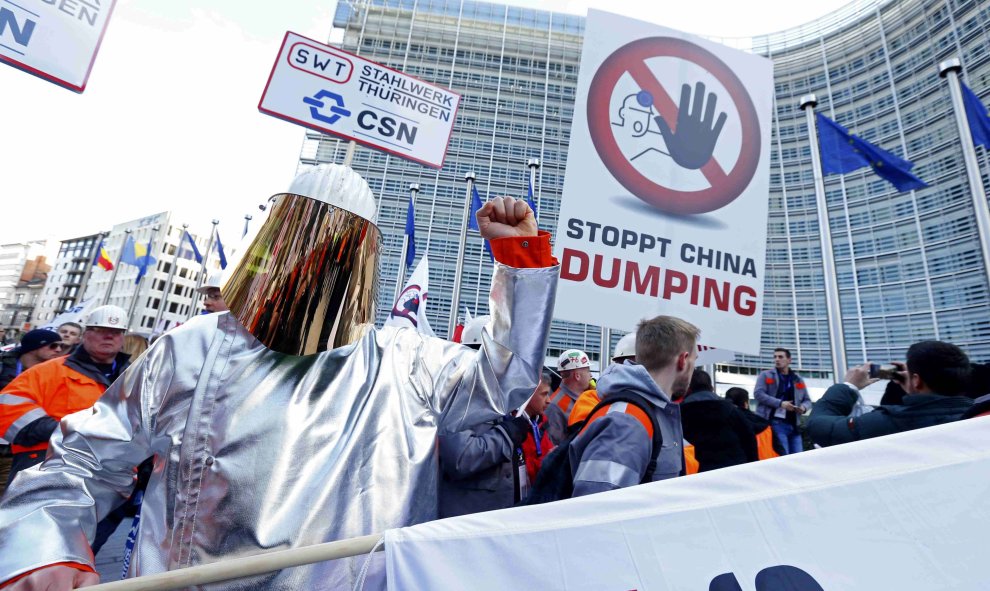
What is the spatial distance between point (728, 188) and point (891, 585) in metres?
2.63

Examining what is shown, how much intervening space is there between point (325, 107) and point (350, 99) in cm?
16

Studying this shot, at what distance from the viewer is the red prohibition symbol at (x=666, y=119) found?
2.95m

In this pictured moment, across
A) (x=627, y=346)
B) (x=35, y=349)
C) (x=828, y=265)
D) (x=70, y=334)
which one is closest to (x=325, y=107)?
(x=627, y=346)

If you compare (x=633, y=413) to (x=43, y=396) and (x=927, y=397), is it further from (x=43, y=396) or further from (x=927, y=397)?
(x=43, y=396)

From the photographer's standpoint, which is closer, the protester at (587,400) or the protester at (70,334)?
the protester at (587,400)

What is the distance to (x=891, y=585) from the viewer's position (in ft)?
2.81

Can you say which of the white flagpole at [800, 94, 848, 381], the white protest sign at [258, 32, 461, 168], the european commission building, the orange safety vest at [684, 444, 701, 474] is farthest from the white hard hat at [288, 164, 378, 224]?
the european commission building

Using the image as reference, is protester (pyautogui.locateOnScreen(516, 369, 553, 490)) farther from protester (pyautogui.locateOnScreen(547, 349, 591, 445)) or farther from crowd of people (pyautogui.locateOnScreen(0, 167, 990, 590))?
crowd of people (pyautogui.locateOnScreen(0, 167, 990, 590))

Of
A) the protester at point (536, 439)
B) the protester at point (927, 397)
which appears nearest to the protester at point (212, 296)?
the protester at point (536, 439)

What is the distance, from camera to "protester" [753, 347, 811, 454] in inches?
258

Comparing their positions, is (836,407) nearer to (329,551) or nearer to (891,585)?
(891,585)

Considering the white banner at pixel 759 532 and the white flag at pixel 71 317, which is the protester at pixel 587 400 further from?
the white flag at pixel 71 317

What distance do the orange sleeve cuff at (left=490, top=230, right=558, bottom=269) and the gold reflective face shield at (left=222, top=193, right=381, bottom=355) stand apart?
39cm

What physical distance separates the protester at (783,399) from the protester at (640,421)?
17.6 feet
